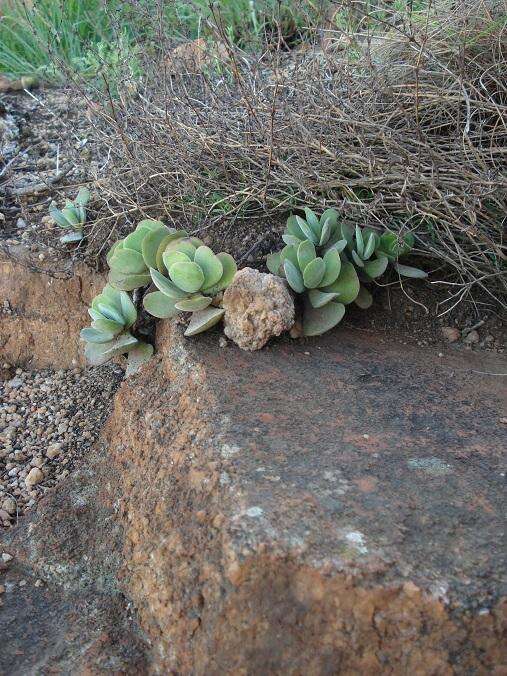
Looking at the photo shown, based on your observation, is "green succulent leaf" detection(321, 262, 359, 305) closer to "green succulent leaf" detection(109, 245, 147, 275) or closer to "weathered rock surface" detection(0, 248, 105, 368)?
"green succulent leaf" detection(109, 245, 147, 275)

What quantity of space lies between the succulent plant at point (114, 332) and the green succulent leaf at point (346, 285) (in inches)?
24.8

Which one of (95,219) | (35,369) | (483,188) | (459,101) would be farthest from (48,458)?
(459,101)

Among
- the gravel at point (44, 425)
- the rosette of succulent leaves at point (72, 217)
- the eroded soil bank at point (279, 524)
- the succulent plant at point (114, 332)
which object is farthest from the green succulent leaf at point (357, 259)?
the rosette of succulent leaves at point (72, 217)

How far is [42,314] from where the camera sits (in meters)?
3.09

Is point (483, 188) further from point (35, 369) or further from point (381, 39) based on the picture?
point (35, 369)

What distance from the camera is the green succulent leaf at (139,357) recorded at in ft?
8.30

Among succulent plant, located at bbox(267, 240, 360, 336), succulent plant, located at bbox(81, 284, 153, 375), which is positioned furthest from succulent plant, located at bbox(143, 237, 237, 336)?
succulent plant, located at bbox(267, 240, 360, 336)

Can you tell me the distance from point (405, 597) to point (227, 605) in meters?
0.38

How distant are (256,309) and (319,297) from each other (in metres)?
0.23

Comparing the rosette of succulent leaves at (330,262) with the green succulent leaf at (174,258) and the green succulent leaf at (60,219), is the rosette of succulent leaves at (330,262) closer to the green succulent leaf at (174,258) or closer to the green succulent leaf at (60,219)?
the green succulent leaf at (174,258)

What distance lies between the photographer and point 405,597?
5.30ft

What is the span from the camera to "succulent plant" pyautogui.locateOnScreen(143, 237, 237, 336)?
7.80ft

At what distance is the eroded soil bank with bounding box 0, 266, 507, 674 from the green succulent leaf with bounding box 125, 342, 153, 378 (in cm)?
5

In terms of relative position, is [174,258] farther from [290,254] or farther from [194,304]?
[290,254]
